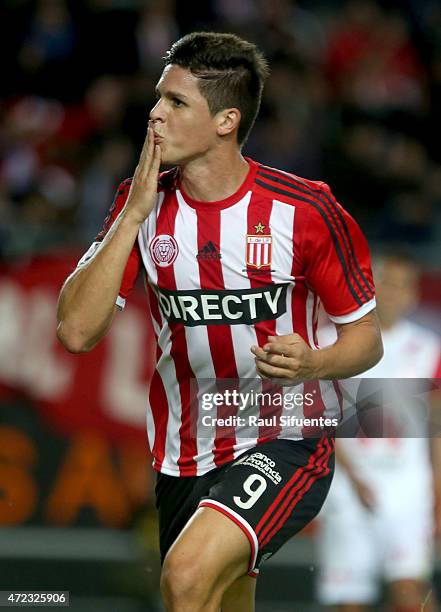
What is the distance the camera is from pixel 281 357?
373cm

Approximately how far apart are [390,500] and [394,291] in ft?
3.75

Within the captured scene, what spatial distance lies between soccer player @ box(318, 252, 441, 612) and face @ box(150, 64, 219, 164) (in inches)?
89.7

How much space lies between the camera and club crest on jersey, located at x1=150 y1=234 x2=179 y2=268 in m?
4.20

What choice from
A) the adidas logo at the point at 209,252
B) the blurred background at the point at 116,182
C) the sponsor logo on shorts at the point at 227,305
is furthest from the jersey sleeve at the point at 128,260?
the blurred background at the point at 116,182

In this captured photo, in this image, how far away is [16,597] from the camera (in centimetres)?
480

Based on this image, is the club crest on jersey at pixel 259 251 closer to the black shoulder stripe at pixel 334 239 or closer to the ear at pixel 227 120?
the black shoulder stripe at pixel 334 239

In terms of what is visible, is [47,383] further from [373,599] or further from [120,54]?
[120,54]

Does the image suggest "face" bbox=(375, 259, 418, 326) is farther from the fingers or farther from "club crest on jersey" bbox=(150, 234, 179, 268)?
the fingers

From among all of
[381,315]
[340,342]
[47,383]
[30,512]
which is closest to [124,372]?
[47,383]

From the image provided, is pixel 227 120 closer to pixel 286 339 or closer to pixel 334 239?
pixel 334 239

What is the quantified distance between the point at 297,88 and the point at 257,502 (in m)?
5.93

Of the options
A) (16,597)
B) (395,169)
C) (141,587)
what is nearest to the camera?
(16,597)

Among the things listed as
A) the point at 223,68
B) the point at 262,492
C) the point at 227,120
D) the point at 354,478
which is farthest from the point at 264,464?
the point at 354,478

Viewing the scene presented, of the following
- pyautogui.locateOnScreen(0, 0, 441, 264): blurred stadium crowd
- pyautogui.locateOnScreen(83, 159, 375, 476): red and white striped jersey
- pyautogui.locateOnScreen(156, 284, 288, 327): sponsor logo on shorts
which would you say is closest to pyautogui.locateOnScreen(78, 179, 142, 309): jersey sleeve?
pyautogui.locateOnScreen(83, 159, 375, 476): red and white striped jersey
